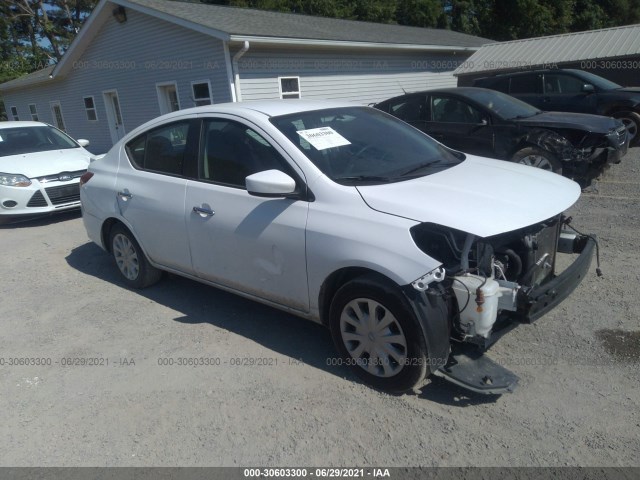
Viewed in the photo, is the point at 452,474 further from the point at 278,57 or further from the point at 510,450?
the point at 278,57

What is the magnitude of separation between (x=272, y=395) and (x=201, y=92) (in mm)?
11681

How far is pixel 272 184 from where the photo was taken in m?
3.21

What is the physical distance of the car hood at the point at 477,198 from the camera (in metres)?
2.83

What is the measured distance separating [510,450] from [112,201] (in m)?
3.96

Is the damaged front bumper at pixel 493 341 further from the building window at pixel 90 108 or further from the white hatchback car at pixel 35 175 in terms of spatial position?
the building window at pixel 90 108

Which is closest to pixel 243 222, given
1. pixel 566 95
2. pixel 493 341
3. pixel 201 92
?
pixel 493 341

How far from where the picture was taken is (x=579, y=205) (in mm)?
6738

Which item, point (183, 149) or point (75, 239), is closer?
point (183, 149)

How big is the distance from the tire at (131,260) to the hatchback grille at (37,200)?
3.57 m

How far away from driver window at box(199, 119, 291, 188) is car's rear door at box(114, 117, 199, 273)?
170mm

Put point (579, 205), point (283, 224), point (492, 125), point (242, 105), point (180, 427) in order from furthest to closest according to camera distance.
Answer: point (492, 125)
point (579, 205)
point (242, 105)
point (283, 224)
point (180, 427)

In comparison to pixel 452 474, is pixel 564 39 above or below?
above

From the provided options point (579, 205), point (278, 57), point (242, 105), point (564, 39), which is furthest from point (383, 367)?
point (564, 39)

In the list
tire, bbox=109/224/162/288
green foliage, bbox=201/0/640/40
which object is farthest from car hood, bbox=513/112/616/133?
green foliage, bbox=201/0/640/40
